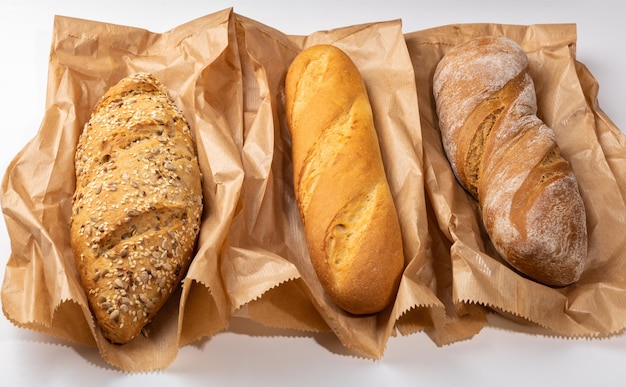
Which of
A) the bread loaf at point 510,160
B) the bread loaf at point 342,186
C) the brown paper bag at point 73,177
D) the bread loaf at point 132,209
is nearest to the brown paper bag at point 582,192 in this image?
the bread loaf at point 510,160

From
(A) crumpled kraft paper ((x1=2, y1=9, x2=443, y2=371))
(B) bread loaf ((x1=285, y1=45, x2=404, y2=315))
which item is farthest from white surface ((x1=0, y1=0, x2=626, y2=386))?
(B) bread loaf ((x1=285, y1=45, x2=404, y2=315))

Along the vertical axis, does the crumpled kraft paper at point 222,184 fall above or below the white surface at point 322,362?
above

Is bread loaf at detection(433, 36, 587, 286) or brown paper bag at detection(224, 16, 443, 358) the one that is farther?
bread loaf at detection(433, 36, 587, 286)

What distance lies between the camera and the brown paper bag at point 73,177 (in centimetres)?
194

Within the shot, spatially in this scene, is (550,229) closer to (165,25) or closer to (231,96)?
(231,96)

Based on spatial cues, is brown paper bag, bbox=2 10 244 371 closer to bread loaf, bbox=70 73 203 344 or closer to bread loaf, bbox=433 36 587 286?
bread loaf, bbox=70 73 203 344

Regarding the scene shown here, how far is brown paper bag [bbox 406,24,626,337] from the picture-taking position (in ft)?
6.68

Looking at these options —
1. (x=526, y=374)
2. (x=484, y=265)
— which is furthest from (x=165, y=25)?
(x=526, y=374)

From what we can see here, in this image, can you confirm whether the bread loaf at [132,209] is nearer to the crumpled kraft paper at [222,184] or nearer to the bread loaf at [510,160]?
the crumpled kraft paper at [222,184]

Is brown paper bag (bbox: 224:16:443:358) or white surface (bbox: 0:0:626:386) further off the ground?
brown paper bag (bbox: 224:16:443:358)

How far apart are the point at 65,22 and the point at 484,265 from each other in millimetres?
1519

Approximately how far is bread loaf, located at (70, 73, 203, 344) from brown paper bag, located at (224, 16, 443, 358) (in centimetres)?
16

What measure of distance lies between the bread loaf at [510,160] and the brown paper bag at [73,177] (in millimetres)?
683

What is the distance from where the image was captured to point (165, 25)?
284 centimetres
